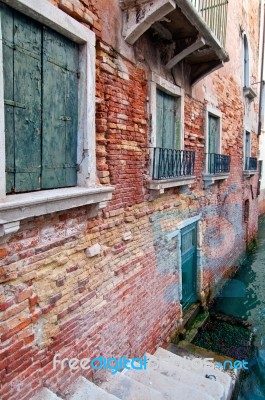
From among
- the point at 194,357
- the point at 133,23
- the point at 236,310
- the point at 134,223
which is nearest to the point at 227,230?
the point at 236,310

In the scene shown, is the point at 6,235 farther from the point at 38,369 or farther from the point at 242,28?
the point at 242,28

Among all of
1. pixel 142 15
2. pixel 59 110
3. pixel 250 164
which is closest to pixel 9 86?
pixel 59 110

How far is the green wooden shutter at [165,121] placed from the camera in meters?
4.83

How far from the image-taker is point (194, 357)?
495cm

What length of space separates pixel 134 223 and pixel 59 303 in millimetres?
1622

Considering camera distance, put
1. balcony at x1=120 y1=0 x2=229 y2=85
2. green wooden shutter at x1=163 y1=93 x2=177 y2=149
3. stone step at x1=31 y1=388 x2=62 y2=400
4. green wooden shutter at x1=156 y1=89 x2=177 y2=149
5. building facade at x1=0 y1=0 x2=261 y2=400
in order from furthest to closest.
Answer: green wooden shutter at x1=163 y1=93 x2=177 y2=149, green wooden shutter at x1=156 y1=89 x2=177 y2=149, balcony at x1=120 y1=0 x2=229 y2=85, stone step at x1=31 y1=388 x2=62 y2=400, building facade at x1=0 y1=0 x2=261 y2=400

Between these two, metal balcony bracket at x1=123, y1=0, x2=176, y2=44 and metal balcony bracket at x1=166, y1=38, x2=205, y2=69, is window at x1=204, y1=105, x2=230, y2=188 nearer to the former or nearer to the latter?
metal balcony bracket at x1=166, y1=38, x2=205, y2=69

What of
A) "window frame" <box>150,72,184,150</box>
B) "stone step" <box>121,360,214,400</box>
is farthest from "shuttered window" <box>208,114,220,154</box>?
"stone step" <box>121,360,214,400</box>

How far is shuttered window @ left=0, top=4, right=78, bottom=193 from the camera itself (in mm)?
2418

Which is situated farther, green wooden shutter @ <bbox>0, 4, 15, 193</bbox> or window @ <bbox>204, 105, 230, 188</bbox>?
window @ <bbox>204, 105, 230, 188</bbox>

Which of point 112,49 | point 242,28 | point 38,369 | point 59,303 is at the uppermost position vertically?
point 242,28

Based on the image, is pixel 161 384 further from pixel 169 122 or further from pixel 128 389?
pixel 169 122

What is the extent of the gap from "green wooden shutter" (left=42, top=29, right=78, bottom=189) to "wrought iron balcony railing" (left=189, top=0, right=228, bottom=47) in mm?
2732

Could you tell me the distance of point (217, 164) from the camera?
728 centimetres
